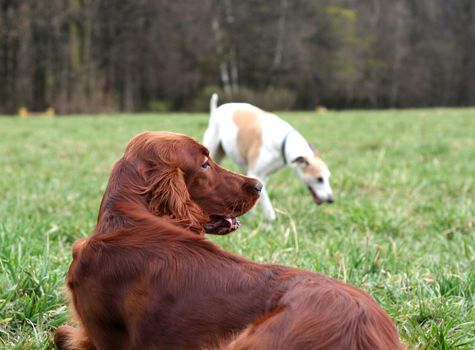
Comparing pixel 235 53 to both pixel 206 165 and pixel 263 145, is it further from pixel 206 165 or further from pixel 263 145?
pixel 206 165

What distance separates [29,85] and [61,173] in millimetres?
24301

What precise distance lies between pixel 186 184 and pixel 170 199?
22 centimetres

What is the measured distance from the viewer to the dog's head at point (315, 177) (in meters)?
5.61

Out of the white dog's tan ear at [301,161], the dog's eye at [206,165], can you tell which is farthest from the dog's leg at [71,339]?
the white dog's tan ear at [301,161]

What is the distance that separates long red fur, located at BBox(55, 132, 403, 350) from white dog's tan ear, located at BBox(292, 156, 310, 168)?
3930mm

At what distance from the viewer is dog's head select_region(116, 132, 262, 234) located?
2.02 m

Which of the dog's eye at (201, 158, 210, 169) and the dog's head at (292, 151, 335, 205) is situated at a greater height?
the dog's eye at (201, 158, 210, 169)

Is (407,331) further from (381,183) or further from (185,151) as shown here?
(381,183)

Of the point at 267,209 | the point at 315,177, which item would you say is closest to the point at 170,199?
the point at 267,209

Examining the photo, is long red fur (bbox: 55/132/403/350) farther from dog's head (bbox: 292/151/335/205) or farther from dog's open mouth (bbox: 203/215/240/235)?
dog's head (bbox: 292/151/335/205)

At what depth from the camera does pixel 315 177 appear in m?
5.85

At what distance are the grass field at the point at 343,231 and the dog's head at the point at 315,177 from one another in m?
0.13

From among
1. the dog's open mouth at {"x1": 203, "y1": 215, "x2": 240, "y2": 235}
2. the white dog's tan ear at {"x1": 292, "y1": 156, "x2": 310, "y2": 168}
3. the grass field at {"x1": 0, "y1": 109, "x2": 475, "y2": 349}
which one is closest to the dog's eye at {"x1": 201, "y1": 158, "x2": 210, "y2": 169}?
the dog's open mouth at {"x1": 203, "y1": 215, "x2": 240, "y2": 235}

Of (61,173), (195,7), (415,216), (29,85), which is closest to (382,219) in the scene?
(415,216)
